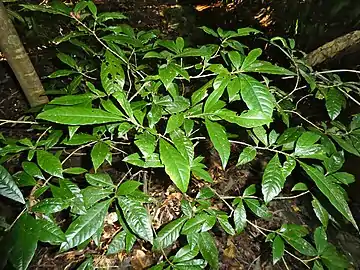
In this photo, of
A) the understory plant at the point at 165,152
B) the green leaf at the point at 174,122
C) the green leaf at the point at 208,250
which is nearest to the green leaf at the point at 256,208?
the understory plant at the point at 165,152

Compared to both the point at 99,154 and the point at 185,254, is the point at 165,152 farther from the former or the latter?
the point at 185,254

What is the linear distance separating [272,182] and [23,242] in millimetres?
472

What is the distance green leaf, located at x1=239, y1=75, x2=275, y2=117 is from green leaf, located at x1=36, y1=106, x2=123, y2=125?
0.25 meters

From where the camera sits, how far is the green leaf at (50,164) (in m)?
0.66

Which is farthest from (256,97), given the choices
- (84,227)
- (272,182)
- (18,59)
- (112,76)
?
(18,59)

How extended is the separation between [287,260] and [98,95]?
0.98 metres

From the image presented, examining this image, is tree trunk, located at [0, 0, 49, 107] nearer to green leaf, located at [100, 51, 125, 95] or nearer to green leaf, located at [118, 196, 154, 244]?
green leaf, located at [100, 51, 125, 95]

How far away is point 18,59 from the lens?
106 cm

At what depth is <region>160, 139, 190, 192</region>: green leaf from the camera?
1.79 feet

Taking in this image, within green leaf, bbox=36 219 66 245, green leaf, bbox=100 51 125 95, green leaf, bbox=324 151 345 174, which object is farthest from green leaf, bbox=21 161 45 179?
green leaf, bbox=324 151 345 174

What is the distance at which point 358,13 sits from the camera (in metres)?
1.63

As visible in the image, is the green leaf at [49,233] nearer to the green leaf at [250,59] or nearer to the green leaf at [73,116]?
the green leaf at [73,116]

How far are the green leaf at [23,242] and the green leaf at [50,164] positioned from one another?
0.29 feet

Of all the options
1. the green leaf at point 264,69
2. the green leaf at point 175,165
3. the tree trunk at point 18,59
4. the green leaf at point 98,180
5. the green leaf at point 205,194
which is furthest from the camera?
the tree trunk at point 18,59
